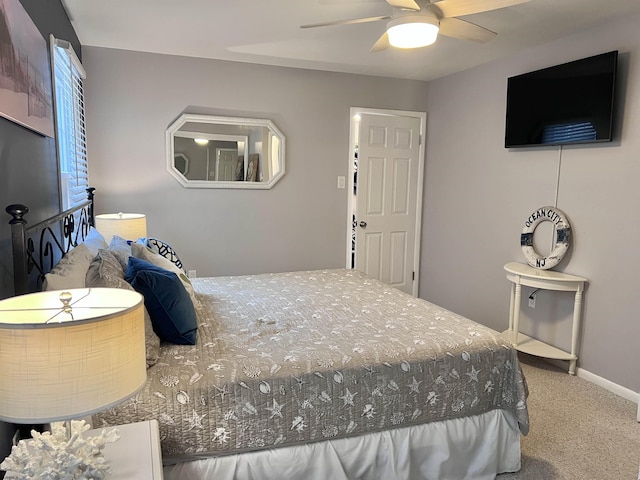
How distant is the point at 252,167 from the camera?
13.8 feet

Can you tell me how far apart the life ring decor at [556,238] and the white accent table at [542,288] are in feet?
0.23

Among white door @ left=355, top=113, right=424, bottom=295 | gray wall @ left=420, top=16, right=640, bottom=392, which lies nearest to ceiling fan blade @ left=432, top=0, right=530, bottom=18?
gray wall @ left=420, top=16, right=640, bottom=392

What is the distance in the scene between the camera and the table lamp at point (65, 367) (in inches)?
34.7

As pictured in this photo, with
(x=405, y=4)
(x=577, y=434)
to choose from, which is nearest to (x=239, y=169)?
(x=405, y=4)

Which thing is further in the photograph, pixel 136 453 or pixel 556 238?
pixel 556 238

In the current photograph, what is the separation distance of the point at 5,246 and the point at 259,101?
3040mm

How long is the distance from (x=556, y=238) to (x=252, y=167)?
2626mm

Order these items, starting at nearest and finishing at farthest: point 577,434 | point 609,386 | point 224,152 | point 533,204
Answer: point 577,434, point 609,386, point 533,204, point 224,152

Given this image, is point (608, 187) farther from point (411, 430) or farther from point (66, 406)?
point (66, 406)

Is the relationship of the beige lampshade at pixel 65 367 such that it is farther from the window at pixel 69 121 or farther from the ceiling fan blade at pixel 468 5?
the ceiling fan blade at pixel 468 5

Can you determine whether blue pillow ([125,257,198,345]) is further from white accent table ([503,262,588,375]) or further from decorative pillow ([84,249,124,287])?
white accent table ([503,262,588,375])

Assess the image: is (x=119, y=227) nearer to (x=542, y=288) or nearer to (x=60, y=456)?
(x=60, y=456)

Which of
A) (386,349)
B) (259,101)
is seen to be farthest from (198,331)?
(259,101)

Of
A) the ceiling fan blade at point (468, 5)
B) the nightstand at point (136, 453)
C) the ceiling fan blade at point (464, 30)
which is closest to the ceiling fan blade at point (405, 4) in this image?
the ceiling fan blade at point (468, 5)
